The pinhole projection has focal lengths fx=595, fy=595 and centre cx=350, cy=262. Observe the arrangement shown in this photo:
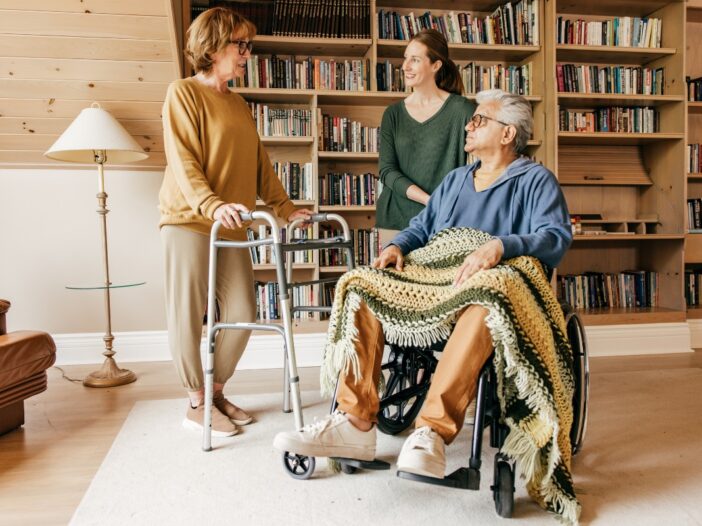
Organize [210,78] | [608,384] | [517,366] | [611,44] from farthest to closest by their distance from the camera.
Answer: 1. [611,44]
2. [608,384]
3. [210,78]
4. [517,366]

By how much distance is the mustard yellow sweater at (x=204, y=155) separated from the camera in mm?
1939

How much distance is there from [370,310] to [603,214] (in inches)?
109

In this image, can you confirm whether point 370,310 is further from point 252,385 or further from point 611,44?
point 611,44

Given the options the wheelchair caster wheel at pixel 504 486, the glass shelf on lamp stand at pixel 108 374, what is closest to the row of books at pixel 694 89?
the wheelchair caster wheel at pixel 504 486

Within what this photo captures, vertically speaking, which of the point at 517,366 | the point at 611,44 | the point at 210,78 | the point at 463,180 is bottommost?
the point at 517,366

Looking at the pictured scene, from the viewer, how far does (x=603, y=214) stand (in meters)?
3.84

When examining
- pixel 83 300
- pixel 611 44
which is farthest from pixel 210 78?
pixel 611 44

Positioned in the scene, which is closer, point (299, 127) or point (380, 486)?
point (380, 486)

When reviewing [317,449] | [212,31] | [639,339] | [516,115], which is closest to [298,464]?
[317,449]

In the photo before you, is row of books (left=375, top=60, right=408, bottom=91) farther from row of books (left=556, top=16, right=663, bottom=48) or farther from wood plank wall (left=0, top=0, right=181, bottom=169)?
wood plank wall (left=0, top=0, right=181, bottom=169)

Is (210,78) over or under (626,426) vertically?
over

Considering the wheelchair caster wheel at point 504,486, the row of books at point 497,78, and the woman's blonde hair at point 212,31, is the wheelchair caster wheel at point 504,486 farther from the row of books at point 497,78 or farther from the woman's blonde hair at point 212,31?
the row of books at point 497,78

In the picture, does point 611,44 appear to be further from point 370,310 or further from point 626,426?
point 370,310

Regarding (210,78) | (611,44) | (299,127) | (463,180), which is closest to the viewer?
(463,180)
